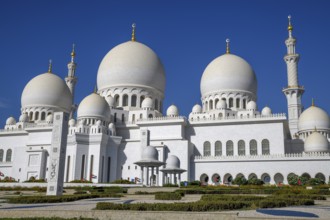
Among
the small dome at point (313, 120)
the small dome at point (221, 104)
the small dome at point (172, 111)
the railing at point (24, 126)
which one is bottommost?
the railing at point (24, 126)

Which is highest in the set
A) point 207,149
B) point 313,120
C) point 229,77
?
point 229,77

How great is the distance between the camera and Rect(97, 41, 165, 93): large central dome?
1602 inches

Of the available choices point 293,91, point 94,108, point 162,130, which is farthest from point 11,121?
point 293,91

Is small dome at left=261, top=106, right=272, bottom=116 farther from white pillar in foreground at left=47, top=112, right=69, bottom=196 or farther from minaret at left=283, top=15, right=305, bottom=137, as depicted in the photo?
white pillar in foreground at left=47, top=112, right=69, bottom=196

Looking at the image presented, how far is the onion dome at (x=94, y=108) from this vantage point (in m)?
35.9

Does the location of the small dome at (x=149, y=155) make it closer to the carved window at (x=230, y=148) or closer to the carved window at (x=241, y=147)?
the carved window at (x=230, y=148)

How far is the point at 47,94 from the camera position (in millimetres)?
41875

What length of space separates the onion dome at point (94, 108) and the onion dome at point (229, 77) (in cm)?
1207

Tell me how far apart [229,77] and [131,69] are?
11351mm

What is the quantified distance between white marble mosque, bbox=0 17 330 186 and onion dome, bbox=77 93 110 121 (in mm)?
103

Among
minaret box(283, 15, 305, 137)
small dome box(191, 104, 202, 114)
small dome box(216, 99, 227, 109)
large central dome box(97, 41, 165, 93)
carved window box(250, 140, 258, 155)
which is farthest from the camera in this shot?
large central dome box(97, 41, 165, 93)

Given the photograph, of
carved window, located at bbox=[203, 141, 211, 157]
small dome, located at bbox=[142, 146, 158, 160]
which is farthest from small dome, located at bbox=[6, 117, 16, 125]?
carved window, located at bbox=[203, 141, 211, 157]

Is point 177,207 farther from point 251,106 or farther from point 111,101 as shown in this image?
point 111,101

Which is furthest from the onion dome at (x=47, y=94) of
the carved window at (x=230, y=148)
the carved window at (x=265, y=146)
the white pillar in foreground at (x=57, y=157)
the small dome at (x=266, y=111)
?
the white pillar in foreground at (x=57, y=157)
